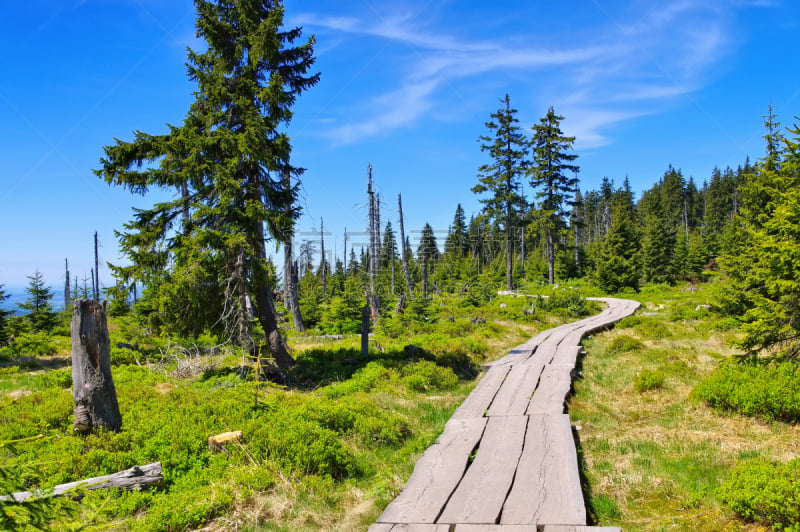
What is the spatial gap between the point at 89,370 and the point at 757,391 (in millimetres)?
12262

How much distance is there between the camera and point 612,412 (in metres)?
9.34

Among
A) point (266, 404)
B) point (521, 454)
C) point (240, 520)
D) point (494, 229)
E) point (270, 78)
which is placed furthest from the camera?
point (494, 229)

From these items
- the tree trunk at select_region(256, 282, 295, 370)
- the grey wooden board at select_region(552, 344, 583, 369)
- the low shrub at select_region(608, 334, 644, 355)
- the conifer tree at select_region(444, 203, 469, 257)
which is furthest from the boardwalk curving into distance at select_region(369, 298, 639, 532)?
the conifer tree at select_region(444, 203, 469, 257)

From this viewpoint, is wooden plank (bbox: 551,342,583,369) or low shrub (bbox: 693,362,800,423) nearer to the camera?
low shrub (bbox: 693,362,800,423)

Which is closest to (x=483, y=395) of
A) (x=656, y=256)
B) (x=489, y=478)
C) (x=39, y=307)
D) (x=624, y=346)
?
(x=489, y=478)

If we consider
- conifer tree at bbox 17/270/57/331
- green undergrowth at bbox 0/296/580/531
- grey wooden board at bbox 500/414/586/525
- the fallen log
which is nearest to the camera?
grey wooden board at bbox 500/414/586/525

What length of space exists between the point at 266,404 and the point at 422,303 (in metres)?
16.1

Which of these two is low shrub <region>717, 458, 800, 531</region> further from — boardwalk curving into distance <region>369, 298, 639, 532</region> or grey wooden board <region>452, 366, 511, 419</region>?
grey wooden board <region>452, 366, 511, 419</region>

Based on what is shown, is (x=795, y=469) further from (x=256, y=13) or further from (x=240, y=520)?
(x=256, y=13)

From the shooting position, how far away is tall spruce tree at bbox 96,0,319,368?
38.0 ft

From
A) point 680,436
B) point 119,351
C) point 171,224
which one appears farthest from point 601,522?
point 119,351

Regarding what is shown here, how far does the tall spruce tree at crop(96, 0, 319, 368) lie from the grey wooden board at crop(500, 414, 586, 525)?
832 cm

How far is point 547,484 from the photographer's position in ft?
18.0

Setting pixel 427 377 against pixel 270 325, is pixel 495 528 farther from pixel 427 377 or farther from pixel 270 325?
pixel 270 325
